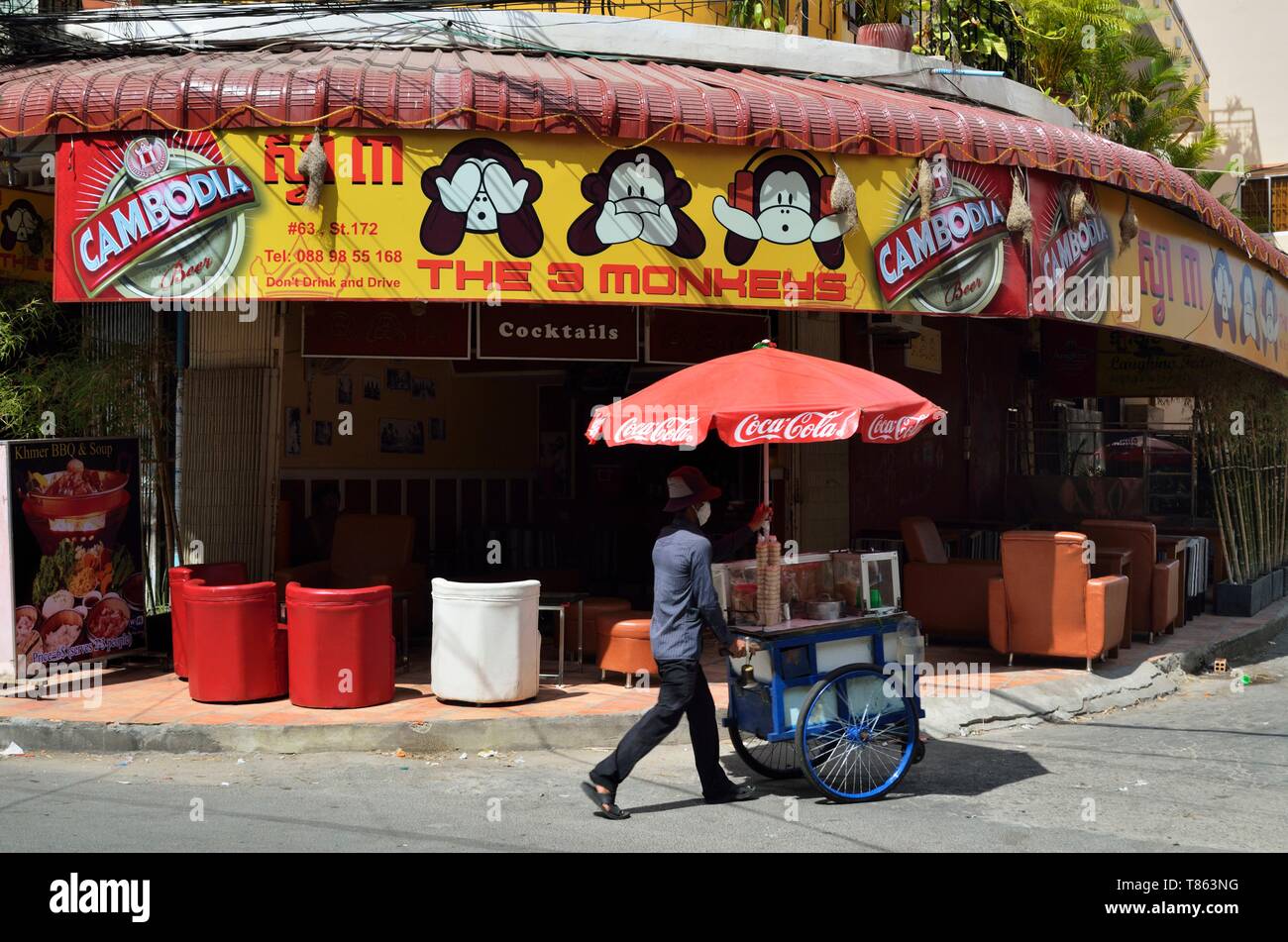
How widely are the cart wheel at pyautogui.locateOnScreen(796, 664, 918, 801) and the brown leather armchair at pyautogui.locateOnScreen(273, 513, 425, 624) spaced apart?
6.37 metres

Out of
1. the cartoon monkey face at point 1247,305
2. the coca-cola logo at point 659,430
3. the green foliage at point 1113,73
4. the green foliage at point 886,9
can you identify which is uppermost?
the green foliage at point 1113,73

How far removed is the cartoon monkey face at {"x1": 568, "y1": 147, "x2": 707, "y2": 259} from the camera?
1061cm

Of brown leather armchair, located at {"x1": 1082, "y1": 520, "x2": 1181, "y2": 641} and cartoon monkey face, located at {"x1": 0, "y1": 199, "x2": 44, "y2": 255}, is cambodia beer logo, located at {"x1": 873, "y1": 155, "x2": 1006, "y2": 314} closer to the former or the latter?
brown leather armchair, located at {"x1": 1082, "y1": 520, "x2": 1181, "y2": 641}

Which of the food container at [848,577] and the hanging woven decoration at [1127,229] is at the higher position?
the hanging woven decoration at [1127,229]

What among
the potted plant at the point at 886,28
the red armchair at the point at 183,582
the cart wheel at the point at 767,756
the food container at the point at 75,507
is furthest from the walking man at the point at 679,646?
the potted plant at the point at 886,28

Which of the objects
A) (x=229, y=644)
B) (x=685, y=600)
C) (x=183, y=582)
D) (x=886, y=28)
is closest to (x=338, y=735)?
(x=229, y=644)

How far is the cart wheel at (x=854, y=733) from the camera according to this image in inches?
300

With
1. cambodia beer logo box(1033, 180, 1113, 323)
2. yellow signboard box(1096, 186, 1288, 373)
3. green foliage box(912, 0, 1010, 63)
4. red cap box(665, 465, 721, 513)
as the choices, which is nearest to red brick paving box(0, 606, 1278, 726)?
red cap box(665, 465, 721, 513)

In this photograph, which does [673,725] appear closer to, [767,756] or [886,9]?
[767,756]

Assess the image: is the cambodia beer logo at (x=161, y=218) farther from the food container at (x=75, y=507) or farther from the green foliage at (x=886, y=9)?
the green foliage at (x=886, y=9)

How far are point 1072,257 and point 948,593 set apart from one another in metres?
3.59

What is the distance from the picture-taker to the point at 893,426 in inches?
324

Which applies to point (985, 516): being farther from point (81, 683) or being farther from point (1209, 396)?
point (81, 683)

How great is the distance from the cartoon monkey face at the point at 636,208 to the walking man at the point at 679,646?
11.8ft
